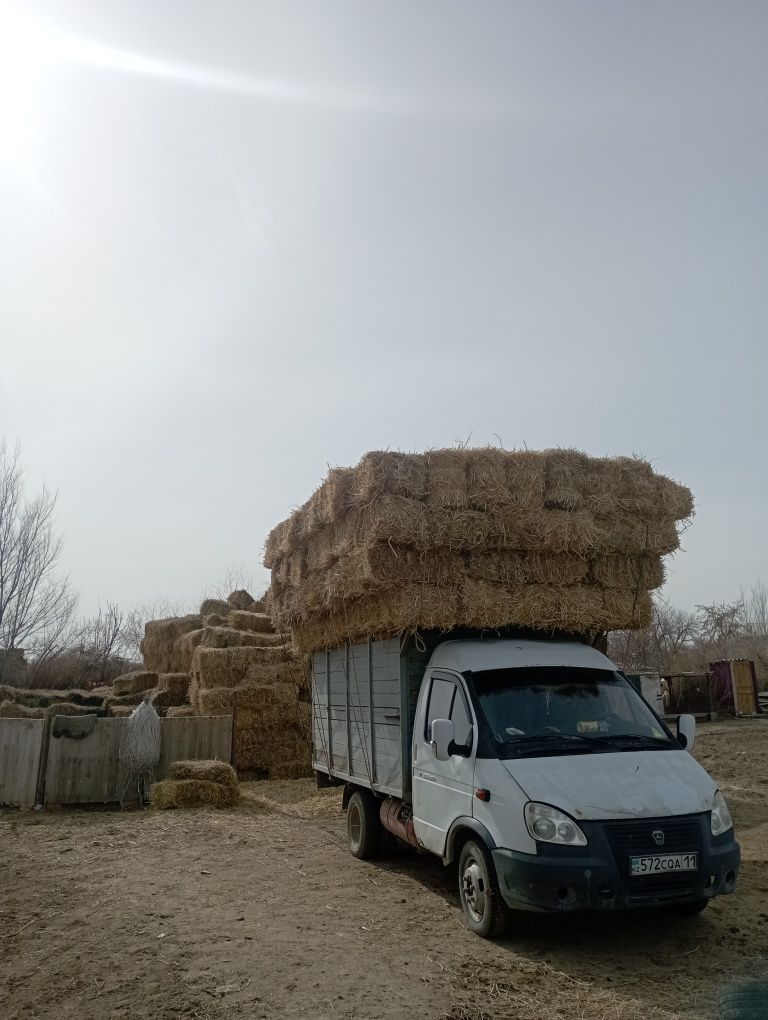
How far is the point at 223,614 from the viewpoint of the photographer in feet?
81.5

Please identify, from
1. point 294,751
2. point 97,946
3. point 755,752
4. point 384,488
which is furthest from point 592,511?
point 755,752

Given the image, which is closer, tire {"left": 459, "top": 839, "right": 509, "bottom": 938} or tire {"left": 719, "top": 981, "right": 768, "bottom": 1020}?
tire {"left": 719, "top": 981, "right": 768, "bottom": 1020}

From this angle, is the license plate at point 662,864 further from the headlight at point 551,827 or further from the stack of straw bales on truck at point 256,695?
the stack of straw bales on truck at point 256,695

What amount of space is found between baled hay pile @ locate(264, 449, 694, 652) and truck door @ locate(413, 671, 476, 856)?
30.5 inches

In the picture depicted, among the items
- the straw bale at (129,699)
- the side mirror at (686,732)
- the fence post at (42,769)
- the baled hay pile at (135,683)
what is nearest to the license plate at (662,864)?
the side mirror at (686,732)

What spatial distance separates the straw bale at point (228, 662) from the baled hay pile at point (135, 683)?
4588 millimetres

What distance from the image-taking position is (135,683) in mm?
22078

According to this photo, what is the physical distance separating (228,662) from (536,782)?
1285 centimetres

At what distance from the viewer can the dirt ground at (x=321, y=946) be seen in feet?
16.1

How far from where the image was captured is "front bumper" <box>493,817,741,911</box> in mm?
5418

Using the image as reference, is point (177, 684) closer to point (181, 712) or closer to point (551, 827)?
point (181, 712)

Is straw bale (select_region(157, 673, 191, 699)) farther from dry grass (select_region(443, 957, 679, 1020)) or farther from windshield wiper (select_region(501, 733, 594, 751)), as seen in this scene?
dry grass (select_region(443, 957, 679, 1020))

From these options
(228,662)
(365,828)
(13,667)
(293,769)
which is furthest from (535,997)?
(13,667)

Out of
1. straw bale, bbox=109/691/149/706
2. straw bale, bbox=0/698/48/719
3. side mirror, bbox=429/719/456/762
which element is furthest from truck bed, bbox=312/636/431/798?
straw bale, bbox=109/691/149/706
